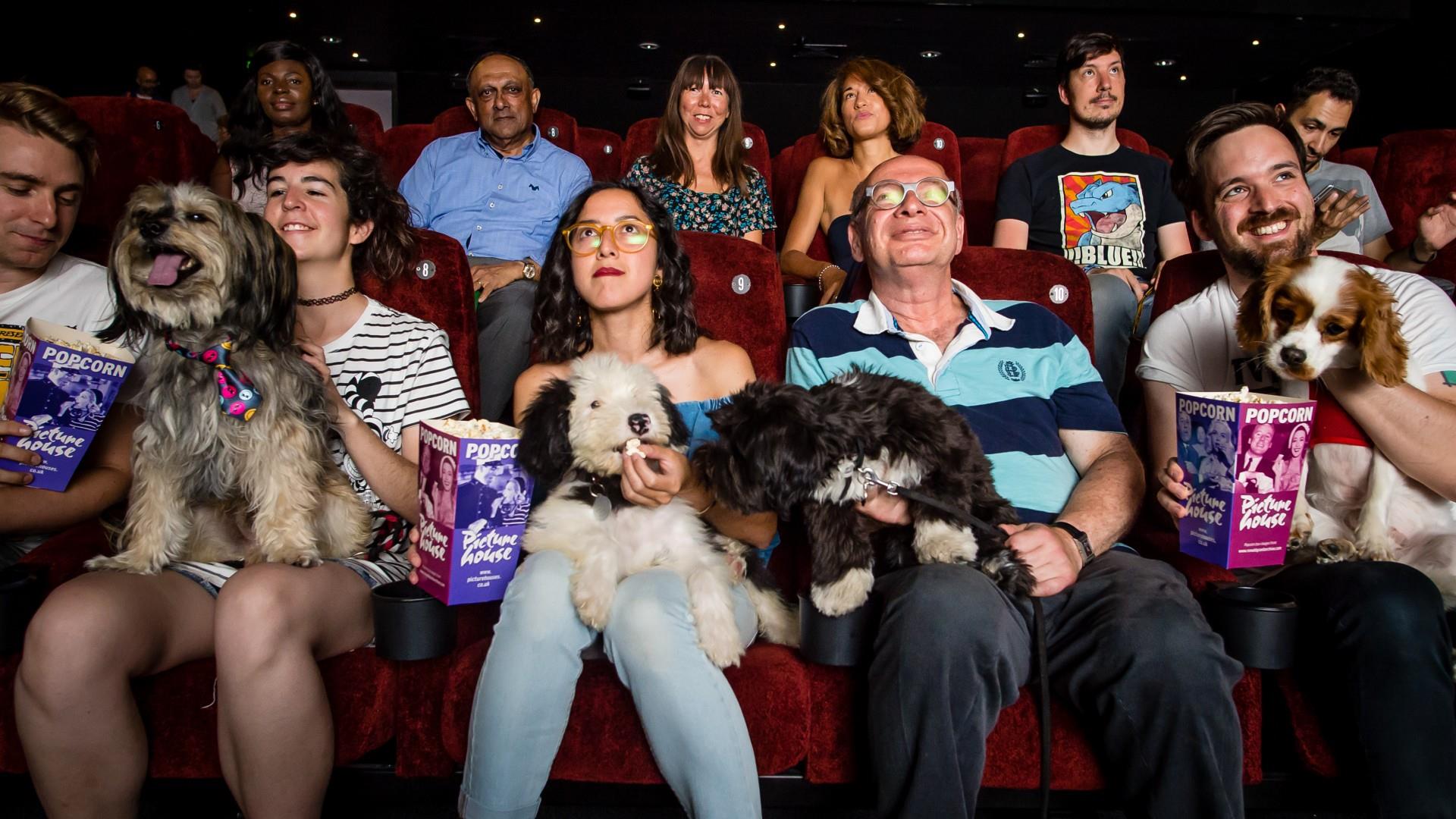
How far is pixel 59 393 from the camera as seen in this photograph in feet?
5.95

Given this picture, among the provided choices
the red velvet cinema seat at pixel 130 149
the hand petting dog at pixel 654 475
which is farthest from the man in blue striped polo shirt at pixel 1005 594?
the red velvet cinema seat at pixel 130 149

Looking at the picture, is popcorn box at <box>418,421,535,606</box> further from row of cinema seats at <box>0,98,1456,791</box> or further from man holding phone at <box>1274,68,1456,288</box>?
man holding phone at <box>1274,68,1456,288</box>

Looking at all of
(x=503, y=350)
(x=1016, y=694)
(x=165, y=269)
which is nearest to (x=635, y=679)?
(x=1016, y=694)

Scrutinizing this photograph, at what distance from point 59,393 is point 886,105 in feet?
10.8

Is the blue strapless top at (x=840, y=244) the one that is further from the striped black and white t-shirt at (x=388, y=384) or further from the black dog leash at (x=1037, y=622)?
the black dog leash at (x=1037, y=622)

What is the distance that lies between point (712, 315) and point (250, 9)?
10.1 m

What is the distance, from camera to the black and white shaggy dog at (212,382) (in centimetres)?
190

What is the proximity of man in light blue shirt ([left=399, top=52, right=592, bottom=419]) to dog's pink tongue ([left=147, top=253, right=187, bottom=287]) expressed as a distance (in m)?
1.91

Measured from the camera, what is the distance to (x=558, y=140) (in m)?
5.08

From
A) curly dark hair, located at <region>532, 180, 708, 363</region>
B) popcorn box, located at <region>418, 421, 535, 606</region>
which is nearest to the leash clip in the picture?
popcorn box, located at <region>418, 421, 535, 606</region>

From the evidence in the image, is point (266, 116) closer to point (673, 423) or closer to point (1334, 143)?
point (673, 423)

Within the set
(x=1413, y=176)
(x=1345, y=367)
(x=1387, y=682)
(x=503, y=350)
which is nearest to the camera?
(x=1387, y=682)

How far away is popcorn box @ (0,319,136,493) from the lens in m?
1.76

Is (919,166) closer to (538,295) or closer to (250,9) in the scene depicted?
(538,295)
